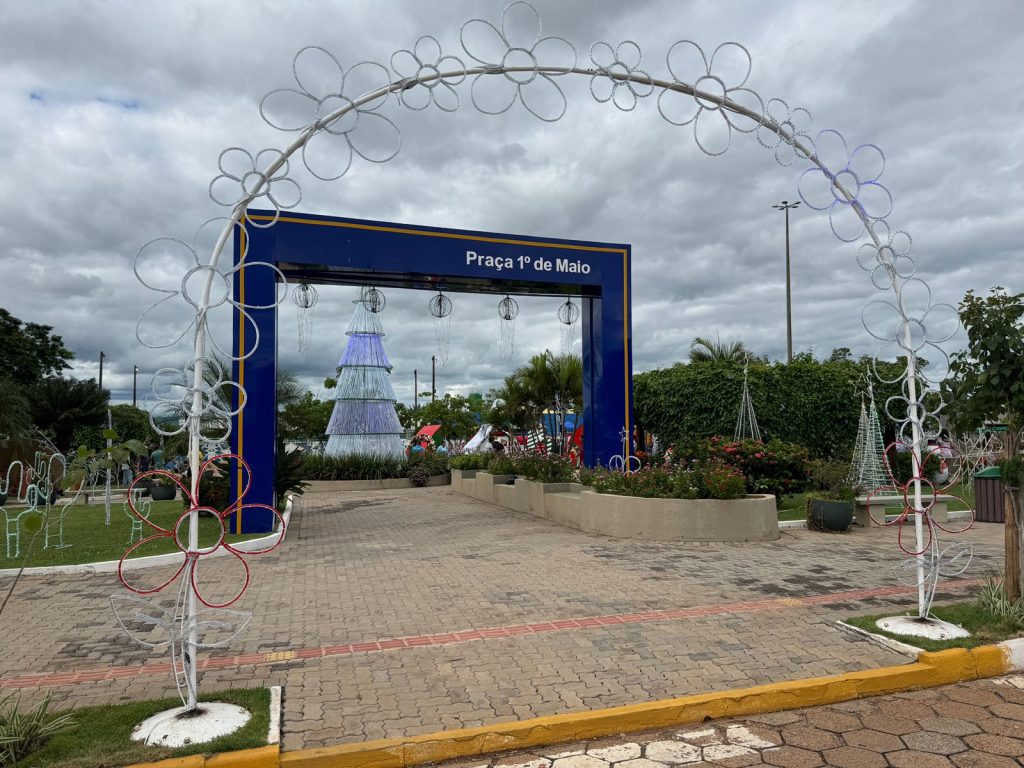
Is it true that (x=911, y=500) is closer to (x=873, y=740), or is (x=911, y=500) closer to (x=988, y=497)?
(x=988, y=497)

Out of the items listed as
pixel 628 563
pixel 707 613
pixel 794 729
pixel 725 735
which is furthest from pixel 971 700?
pixel 628 563

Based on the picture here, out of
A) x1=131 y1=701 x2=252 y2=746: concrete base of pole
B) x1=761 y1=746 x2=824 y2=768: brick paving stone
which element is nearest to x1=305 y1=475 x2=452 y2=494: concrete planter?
x1=131 y1=701 x2=252 y2=746: concrete base of pole

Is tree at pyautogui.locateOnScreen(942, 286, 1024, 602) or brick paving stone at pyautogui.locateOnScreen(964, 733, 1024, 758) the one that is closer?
brick paving stone at pyautogui.locateOnScreen(964, 733, 1024, 758)

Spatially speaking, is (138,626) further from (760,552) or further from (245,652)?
(760,552)

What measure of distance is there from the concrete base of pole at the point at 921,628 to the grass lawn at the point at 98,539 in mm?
8994

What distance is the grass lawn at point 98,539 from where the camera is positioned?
967 cm

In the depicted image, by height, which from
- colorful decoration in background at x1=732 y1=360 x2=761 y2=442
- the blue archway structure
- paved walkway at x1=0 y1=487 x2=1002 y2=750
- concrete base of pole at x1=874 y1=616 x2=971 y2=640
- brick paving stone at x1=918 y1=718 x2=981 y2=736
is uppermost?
the blue archway structure

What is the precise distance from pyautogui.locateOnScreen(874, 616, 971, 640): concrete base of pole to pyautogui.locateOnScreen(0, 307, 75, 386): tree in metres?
40.1

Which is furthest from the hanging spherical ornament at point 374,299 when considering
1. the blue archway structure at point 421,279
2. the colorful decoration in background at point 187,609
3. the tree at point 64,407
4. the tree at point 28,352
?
the tree at point 28,352

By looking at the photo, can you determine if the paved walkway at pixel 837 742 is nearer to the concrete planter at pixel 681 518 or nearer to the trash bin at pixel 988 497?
the concrete planter at pixel 681 518

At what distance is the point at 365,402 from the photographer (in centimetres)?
2698

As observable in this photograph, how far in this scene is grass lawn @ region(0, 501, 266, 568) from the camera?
9.67 meters

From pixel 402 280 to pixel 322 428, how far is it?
29.4 metres

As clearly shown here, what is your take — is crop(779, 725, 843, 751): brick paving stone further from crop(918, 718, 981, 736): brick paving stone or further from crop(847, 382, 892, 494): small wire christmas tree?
crop(847, 382, 892, 494): small wire christmas tree
